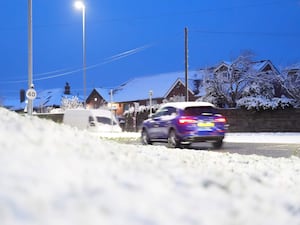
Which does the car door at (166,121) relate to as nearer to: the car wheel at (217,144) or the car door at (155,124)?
the car door at (155,124)

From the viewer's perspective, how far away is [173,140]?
1659 centimetres

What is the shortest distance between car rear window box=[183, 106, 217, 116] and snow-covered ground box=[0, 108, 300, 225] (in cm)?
1139

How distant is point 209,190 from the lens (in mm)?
4027

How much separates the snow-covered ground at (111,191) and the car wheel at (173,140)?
11.5 meters

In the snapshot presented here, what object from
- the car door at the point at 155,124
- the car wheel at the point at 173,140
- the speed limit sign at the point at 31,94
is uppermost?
the speed limit sign at the point at 31,94

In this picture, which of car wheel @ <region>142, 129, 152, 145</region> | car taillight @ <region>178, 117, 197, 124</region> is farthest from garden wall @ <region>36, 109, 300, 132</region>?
car taillight @ <region>178, 117, 197, 124</region>

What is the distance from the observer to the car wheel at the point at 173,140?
54.0ft

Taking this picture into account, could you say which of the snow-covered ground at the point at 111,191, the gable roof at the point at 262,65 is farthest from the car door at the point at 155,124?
the gable roof at the point at 262,65

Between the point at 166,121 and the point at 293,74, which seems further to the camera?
the point at 293,74

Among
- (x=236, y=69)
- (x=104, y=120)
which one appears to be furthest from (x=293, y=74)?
(x=104, y=120)

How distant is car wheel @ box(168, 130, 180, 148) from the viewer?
1647 centimetres

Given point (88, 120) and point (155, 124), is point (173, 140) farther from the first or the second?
point (88, 120)

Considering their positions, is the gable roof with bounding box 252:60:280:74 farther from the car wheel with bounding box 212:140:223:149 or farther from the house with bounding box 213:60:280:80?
the car wheel with bounding box 212:140:223:149

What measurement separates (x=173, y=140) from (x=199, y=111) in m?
1.36
